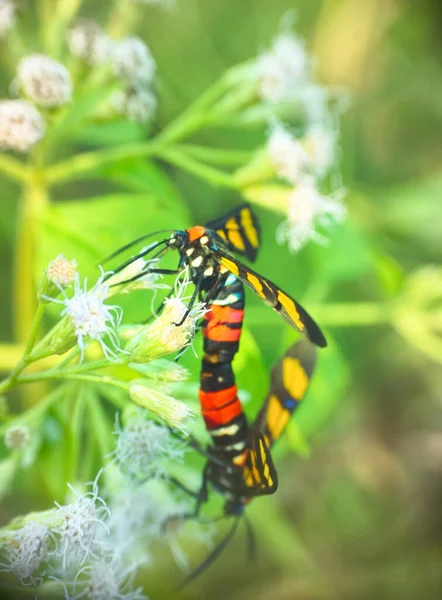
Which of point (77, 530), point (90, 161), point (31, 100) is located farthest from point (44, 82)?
point (77, 530)

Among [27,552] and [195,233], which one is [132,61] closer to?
[195,233]

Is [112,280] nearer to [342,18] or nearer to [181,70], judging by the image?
[181,70]

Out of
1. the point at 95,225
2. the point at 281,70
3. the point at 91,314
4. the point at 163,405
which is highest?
the point at 281,70

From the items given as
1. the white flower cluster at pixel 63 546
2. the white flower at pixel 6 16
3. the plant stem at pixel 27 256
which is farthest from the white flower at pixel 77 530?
the white flower at pixel 6 16

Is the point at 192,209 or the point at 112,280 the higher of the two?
the point at 192,209

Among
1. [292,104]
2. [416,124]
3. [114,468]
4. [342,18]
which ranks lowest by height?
[114,468]

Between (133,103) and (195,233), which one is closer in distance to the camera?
(195,233)

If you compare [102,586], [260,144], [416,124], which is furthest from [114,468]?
[416,124]
